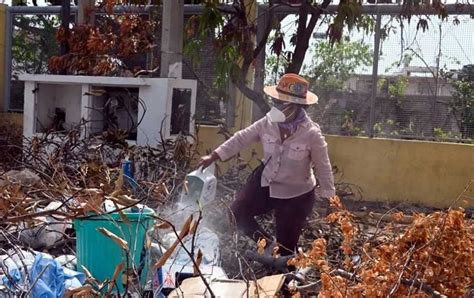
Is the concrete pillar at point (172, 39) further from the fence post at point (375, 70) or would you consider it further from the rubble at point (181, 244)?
the fence post at point (375, 70)

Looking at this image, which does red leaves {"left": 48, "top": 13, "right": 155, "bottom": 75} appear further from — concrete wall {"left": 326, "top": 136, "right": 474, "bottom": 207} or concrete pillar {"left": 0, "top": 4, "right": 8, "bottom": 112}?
concrete wall {"left": 326, "top": 136, "right": 474, "bottom": 207}

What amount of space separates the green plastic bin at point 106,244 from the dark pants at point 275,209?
1.53m

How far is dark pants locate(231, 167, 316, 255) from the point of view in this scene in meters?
5.55

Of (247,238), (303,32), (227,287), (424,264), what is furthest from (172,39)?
(424,264)

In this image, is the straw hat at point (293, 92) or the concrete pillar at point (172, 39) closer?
the straw hat at point (293, 92)

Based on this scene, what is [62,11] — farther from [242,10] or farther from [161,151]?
[161,151]

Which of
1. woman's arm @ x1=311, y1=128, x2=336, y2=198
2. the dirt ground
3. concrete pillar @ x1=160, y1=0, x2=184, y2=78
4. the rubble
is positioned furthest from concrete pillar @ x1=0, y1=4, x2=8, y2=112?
woman's arm @ x1=311, y1=128, x2=336, y2=198

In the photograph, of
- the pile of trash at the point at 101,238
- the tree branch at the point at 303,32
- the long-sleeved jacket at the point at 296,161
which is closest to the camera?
the pile of trash at the point at 101,238

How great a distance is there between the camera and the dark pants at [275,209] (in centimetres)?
555

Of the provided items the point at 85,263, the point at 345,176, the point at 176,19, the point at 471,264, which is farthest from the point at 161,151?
the point at 471,264

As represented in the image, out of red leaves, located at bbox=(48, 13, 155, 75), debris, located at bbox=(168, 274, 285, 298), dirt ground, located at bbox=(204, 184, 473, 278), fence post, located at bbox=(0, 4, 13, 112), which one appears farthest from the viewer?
fence post, located at bbox=(0, 4, 13, 112)

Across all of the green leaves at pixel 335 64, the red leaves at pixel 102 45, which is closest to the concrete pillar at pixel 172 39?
the red leaves at pixel 102 45

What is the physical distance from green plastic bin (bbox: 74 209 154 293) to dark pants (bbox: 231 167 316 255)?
1525 mm

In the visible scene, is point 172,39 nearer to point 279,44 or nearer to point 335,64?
point 279,44
